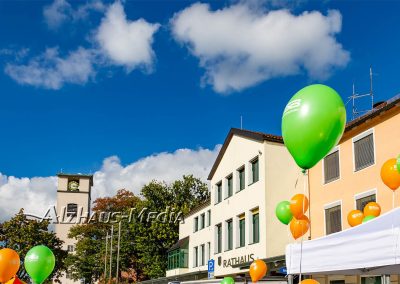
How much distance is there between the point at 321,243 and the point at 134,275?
54.8 m

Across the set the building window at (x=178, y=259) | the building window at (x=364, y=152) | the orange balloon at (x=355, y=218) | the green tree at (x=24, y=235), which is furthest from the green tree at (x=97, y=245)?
the orange balloon at (x=355, y=218)

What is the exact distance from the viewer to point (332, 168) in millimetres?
20250

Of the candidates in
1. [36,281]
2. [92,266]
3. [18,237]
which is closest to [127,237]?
[92,266]

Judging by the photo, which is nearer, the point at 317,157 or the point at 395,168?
the point at 317,157

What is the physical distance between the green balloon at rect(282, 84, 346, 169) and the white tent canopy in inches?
41.1

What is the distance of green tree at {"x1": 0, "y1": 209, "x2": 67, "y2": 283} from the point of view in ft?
159

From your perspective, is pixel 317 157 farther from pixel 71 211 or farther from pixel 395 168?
pixel 71 211

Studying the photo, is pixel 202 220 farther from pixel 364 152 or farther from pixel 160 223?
pixel 364 152

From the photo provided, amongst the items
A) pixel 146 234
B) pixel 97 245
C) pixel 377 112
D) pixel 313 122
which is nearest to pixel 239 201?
pixel 377 112

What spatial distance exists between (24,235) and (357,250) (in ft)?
155

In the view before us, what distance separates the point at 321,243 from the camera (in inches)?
245

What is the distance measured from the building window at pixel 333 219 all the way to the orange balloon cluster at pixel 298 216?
9970 mm

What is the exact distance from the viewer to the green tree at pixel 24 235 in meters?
48.5

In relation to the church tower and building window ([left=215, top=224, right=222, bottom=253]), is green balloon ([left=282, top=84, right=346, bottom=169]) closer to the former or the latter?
building window ([left=215, top=224, right=222, bottom=253])
